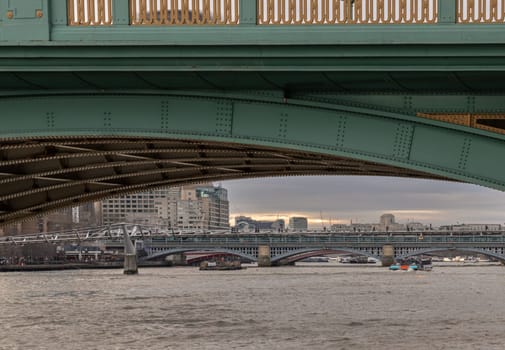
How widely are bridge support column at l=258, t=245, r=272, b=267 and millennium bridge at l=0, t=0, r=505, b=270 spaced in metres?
176

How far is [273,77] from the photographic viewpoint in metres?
15.7

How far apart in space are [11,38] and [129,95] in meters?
2.12

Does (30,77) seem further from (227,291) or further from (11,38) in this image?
(227,291)

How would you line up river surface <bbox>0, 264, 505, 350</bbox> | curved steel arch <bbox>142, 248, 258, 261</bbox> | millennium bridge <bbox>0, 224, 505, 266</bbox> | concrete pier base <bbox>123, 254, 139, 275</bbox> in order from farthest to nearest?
curved steel arch <bbox>142, 248, 258, 261</bbox>, millennium bridge <bbox>0, 224, 505, 266</bbox>, concrete pier base <bbox>123, 254, 139, 275</bbox>, river surface <bbox>0, 264, 505, 350</bbox>

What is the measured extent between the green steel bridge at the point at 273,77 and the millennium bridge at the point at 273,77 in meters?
0.02

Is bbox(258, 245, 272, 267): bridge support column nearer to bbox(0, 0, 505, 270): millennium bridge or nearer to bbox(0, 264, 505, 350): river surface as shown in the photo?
bbox(0, 264, 505, 350): river surface

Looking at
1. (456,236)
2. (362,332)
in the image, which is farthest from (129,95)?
(456,236)

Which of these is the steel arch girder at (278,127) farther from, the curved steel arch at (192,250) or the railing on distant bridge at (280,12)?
the curved steel arch at (192,250)

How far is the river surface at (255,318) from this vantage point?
55062 millimetres

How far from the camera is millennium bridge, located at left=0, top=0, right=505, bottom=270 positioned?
50.1ft

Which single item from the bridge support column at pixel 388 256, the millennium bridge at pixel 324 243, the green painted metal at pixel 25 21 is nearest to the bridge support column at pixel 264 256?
the millennium bridge at pixel 324 243

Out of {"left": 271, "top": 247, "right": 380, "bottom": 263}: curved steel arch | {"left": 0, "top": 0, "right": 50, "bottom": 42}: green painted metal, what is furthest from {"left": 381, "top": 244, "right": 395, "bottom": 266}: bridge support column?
{"left": 0, "top": 0, "right": 50, "bottom": 42}: green painted metal

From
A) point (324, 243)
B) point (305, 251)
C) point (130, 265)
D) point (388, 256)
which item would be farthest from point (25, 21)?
point (388, 256)

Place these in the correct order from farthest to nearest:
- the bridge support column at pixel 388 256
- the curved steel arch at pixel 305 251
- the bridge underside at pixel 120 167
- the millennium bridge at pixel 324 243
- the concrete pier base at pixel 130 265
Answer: the bridge support column at pixel 388 256
the curved steel arch at pixel 305 251
the millennium bridge at pixel 324 243
the concrete pier base at pixel 130 265
the bridge underside at pixel 120 167
